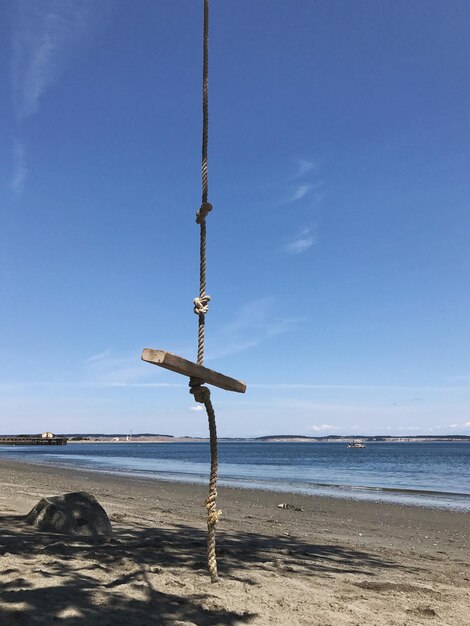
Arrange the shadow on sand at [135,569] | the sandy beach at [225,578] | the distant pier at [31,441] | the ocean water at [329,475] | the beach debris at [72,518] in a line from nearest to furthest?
the shadow on sand at [135,569] < the sandy beach at [225,578] < the beach debris at [72,518] < the ocean water at [329,475] < the distant pier at [31,441]

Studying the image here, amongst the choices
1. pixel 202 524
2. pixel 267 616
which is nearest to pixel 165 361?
pixel 267 616

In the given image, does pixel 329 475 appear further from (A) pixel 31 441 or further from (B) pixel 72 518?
(A) pixel 31 441

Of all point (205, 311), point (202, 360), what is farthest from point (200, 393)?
point (205, 311)

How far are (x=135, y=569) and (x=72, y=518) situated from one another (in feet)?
9.54

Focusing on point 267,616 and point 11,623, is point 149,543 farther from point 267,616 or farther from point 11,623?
point 11,623

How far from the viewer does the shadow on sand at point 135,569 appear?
4.53 metres

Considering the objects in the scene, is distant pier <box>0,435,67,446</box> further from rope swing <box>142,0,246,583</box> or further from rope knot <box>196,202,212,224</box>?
rope knot <box>196,202,212,224</box>

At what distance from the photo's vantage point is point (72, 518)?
→ 27.8 ft

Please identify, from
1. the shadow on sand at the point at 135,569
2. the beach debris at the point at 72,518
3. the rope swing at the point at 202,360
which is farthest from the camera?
the beach debris at the point at 72,518

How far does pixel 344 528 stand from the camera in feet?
45.2

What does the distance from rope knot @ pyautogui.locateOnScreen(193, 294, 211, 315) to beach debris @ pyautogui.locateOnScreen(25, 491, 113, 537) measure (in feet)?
17.2

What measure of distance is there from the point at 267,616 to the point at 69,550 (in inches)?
121

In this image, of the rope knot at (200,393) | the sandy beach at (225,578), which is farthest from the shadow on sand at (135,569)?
the rope knot at (200,393)

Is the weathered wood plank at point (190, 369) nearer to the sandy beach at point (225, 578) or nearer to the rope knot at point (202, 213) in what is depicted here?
the rope knot at point (202, 213)
